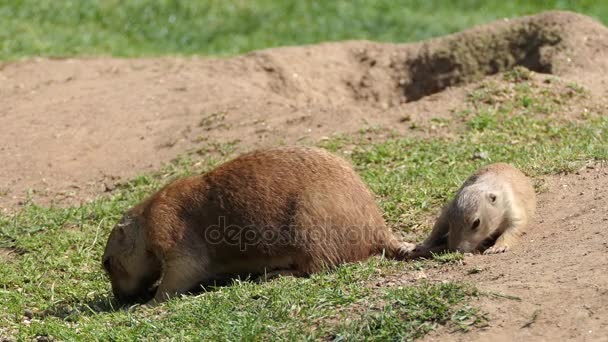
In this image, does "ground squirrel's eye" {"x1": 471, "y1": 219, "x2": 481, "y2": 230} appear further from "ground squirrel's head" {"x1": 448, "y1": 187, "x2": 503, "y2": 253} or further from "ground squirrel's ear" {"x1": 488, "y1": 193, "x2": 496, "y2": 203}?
"ground squirrel's ear" {"x1": 488, "y1": 193, "x2": 496, "y2": 203}

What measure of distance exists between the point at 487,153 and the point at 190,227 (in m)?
3.00

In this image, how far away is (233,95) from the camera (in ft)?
33.7

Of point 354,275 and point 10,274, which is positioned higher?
point 354,275

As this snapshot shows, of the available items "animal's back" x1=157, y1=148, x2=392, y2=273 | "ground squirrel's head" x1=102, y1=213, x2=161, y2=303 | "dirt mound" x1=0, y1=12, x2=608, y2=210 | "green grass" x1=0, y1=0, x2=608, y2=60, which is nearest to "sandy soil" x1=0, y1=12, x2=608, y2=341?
→ "dirt mound" x1=0, y1=12, x2=608, y2=210

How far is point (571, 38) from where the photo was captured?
34.3 ft

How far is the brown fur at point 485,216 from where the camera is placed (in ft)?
21.2

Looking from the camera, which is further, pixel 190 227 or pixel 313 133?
pixel 313 133

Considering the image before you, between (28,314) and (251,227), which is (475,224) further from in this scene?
(28,314)

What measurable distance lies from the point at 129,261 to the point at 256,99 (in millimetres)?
4043

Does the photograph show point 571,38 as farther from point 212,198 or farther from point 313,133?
point 212,198

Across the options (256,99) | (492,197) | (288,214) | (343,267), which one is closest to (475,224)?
(492,197)

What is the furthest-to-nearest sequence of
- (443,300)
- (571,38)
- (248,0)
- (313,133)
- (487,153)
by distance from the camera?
1. (248,0)
2. (571,38)
3. (313,133)
4. (487,153)
5. (443,300)

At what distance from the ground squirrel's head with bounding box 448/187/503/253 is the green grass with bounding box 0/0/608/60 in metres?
7.64

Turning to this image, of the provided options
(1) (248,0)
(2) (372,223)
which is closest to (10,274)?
(2) (372,223)
